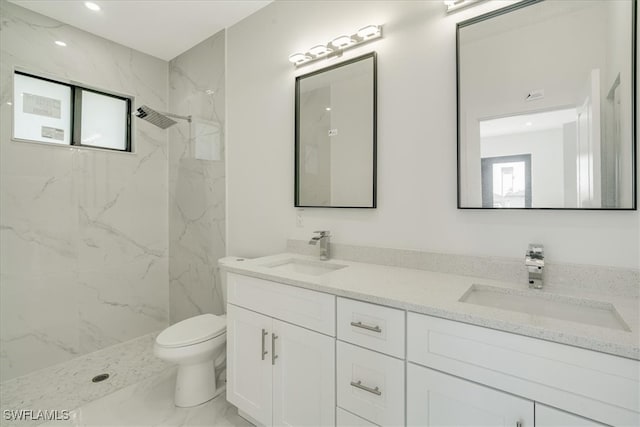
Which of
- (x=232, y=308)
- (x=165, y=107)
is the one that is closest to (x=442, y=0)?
(x=232, y=308)

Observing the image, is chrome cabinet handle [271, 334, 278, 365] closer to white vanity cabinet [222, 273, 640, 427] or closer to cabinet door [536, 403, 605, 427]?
white vanity cabinet [222, 273, 640, 427]

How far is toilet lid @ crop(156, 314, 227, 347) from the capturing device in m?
1.75

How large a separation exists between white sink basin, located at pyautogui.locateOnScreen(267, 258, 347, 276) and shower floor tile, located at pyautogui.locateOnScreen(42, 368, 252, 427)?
0.90 metres

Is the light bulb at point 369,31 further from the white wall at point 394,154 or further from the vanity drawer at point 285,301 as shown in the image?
the vanity drawer at point 285,301

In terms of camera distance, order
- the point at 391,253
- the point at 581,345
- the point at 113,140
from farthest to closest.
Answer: the point at 113,140, the point at 391,253, the point at 581,345

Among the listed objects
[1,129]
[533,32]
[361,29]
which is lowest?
[1,129]

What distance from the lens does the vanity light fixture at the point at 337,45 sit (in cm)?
165

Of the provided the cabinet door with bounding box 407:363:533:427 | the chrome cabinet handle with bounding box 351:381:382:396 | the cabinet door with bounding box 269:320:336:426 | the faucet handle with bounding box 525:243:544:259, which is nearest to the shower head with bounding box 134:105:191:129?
the cabinet door with bounding box 269:320:336:426

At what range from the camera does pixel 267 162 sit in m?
2.23

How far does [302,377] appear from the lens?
52.8 inches

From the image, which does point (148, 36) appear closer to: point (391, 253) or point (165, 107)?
point (165, 107)

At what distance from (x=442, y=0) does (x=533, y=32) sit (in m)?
0.47

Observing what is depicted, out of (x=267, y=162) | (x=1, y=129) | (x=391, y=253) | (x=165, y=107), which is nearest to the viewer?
(x=391, y=253)

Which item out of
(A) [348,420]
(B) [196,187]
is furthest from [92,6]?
(A) [348,420]
